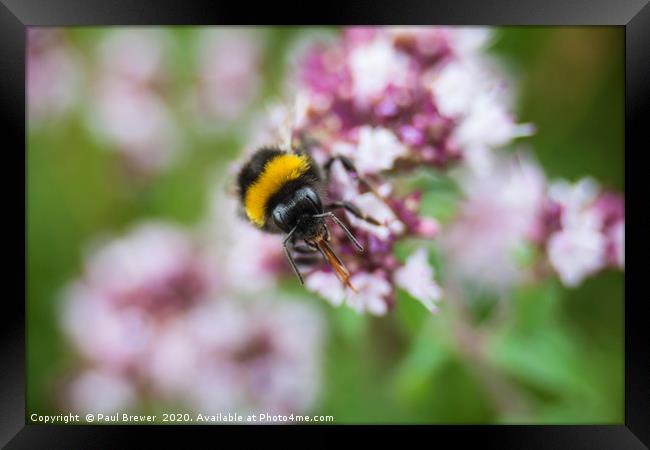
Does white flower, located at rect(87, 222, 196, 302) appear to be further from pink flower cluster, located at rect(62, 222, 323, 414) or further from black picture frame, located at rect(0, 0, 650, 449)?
black picture frame, located at rect(0, 0, 650, 449)

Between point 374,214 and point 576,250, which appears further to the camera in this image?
point 576,250

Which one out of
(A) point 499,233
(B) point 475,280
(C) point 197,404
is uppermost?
(A) point 499,233

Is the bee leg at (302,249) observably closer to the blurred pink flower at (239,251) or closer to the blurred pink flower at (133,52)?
the blurred pink flower at (239,251)

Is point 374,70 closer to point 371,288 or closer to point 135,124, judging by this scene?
point 371,288

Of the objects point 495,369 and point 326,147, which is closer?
point 326,147

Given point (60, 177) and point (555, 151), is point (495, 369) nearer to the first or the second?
point (555, 151)

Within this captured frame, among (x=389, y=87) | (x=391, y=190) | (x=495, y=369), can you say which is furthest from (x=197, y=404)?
(x=389, y=87)

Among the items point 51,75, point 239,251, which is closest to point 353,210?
point 239,251

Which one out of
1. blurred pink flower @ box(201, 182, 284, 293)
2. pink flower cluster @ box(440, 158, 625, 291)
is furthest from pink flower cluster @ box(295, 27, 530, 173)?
blurred pink flower @ box(201, 182, 284, 293)
